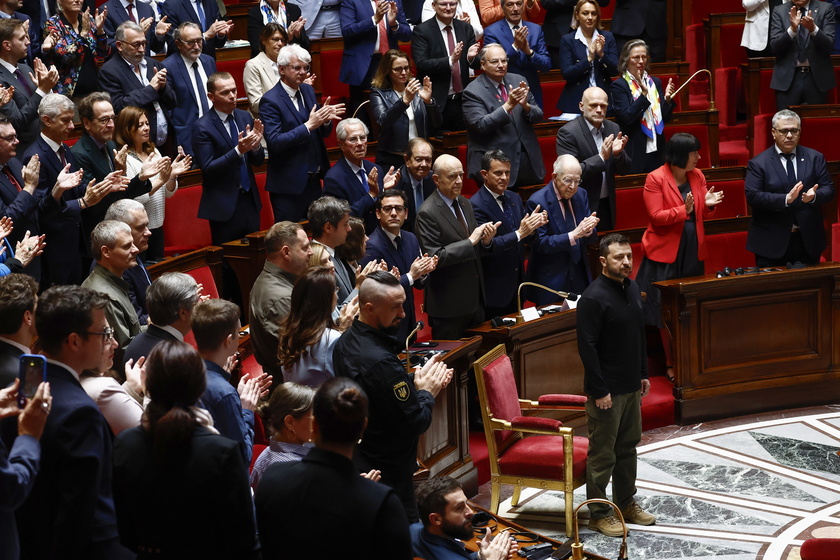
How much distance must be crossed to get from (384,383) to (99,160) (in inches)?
83.6

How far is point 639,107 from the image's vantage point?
6352 mm

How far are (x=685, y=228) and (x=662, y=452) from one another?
119 cm

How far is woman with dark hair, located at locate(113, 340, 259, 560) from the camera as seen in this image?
2123 mm

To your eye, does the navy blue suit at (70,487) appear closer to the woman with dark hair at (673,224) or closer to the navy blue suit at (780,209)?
the woman with dark hair at (673,224)

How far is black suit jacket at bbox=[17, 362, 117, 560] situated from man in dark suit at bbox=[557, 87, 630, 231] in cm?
402

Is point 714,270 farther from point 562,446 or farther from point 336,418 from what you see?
point 336,418

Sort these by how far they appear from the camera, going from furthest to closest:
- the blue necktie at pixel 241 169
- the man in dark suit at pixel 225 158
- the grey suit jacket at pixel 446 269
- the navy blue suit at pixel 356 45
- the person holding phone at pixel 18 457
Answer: the navy blue suit at pixel 356 45 < the blue necktie at pixel 241 169 < the man in dark suit at pixel 225 158 < the grey suit jacket at pixel 446 269 < the person holding phone at pixel 18 457

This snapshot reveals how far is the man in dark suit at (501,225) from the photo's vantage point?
5.21 metres

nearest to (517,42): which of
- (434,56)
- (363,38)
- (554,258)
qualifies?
(434,56)

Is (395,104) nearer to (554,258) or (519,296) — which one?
(554,258)

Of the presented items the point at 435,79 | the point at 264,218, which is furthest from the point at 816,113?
the point at 264,218

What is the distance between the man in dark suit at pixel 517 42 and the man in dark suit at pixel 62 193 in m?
3.10

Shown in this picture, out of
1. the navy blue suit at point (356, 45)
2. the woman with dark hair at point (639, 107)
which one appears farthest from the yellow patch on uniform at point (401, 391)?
the navy blue suit at point (356, 45)

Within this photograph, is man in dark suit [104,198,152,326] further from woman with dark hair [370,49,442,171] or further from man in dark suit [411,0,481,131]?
man in dark suit [411,0,481,131]
